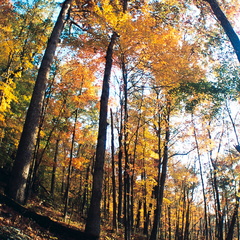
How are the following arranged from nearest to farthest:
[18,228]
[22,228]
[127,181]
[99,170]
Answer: [18,228] < [22,228] < [99,170] < [127,181]

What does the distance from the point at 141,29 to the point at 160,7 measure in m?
2.43

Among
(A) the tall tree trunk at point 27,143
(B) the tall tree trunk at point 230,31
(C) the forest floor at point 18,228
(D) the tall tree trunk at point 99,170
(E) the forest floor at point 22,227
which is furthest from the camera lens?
(D) the tall tree trunk at point 99,170

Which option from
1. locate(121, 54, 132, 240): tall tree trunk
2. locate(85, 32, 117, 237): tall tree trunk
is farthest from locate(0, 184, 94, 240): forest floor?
locate(121, 54, 132, 240): tall tree trunk

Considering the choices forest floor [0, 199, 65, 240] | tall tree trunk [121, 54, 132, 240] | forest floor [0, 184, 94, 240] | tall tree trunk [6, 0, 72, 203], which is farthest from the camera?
tall tree trunk [121, 54, 132, 240]

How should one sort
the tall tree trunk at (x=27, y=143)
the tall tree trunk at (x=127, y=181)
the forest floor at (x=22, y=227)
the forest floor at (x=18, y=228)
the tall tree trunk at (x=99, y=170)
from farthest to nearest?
the tall tree trunk at (x=127, y=181)
the tall tree trunk at (x=99, y=170)
the tall tree trunk at (x=27, y=143)
the forest floor at (x=22, y=227)
the forest floor at (x=18, y=228)

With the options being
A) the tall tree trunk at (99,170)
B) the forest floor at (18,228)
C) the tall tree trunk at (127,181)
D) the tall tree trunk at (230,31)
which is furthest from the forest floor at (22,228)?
the tall tree trunk at (230,31)

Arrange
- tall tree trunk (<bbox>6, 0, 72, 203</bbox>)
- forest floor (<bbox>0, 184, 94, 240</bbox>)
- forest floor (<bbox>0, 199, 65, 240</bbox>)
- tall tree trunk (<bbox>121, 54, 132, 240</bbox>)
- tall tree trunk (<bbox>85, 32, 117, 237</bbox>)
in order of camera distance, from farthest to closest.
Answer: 1. tall tree trunk (<bbox>121, 54, 132, 240</bbox>)
2. tall tree trunk (<bbox>85, 32, 117, 237</bbox>)
3. tall tree trunk (<bbox>6, 0, 72, 203</bbox>)
4. forest floor (<bbox>0, 184, 94, 240</bbox>)
5. forest floor (<bbox>0, 199, 65, 240</bbox>)

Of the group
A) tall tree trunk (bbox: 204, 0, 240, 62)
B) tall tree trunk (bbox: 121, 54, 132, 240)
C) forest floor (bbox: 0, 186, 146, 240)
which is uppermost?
tall tree trunk (bbox: 204, 0, 240, 62)

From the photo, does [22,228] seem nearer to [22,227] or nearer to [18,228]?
[22,227]

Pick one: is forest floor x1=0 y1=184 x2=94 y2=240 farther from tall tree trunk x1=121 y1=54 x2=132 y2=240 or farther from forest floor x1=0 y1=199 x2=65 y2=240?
tall tree trunk x1=121 y1=54 x2=132 y2=240

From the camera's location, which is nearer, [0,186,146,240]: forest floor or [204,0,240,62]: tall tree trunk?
[0,186,146,240]: forest floor

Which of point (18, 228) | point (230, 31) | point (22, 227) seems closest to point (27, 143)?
point (22, 227)

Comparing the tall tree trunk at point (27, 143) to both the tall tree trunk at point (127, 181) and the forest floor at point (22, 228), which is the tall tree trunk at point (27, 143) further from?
the tall tree trunk at point (127, 181)

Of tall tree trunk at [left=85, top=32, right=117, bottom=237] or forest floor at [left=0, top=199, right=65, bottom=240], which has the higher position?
tall tree trunk at [left=85, top=32, right=117, bottom=237]
